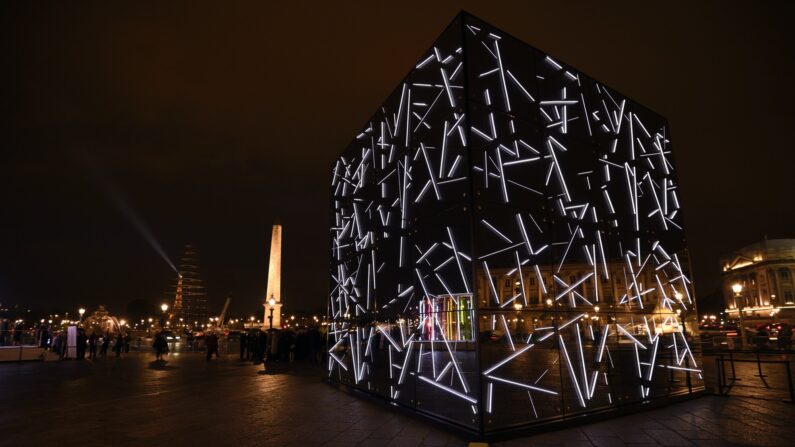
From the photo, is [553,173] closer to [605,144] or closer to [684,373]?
[605,144]

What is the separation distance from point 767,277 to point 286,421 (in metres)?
126

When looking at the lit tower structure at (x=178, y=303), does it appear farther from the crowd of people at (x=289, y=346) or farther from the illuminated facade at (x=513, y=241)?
the illuminated facade at (x=513, y=241)

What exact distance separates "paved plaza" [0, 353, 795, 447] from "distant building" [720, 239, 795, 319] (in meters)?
111

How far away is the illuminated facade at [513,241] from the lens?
935 centimetres

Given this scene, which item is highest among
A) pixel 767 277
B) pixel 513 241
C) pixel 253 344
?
pixel 767 277

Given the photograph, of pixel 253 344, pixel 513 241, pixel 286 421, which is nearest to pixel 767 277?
pixel 253 344

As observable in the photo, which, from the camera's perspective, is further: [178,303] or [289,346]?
[178,303]

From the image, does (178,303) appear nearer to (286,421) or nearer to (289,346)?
(289,346)

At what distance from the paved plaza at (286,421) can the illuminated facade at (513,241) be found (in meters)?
0.67

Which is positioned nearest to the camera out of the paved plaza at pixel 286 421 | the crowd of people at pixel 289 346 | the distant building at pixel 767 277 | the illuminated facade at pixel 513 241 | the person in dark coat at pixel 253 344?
the paved plaza at pixel 286 421

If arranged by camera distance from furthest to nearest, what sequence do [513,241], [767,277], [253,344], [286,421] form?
1. [767,277]
2. [253,344]
3. [286,421]
4. [513,241]

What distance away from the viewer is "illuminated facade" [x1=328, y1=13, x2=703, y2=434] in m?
9.35

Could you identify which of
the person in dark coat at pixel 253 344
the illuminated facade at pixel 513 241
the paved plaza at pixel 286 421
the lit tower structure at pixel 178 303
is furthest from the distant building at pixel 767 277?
the lit tower structure at pixel 178 303

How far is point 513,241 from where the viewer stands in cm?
966
